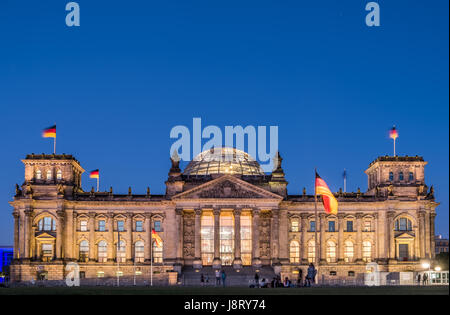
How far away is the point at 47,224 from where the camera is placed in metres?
115

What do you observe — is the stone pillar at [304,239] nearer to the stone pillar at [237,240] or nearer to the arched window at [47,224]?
the stone pillar at [237,240]

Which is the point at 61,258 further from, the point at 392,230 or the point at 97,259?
the point at 392,230

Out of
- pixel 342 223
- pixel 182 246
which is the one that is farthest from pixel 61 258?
pixel 342 223

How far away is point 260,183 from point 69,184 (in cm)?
2967

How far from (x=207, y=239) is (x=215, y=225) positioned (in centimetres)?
437

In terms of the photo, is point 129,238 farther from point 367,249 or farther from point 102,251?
point 367,249

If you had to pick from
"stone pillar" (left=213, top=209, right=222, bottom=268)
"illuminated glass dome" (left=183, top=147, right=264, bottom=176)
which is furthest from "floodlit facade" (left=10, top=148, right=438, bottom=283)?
"illuminated glass dome" (left=183, top=147, right=264, bottom=176)

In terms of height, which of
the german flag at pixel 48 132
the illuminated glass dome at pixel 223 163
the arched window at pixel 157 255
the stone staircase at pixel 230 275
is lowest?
the stone staircase at pixel 230 275

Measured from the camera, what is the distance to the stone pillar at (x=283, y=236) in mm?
113500

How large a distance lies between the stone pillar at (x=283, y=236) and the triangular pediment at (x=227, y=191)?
15.7 feet

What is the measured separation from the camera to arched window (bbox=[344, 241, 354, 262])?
118 meters

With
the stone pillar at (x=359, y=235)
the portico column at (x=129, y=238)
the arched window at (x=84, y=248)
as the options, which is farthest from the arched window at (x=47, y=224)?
the stone pillar at (x=359, y=235)

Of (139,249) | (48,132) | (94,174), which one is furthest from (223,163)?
(48,132)
